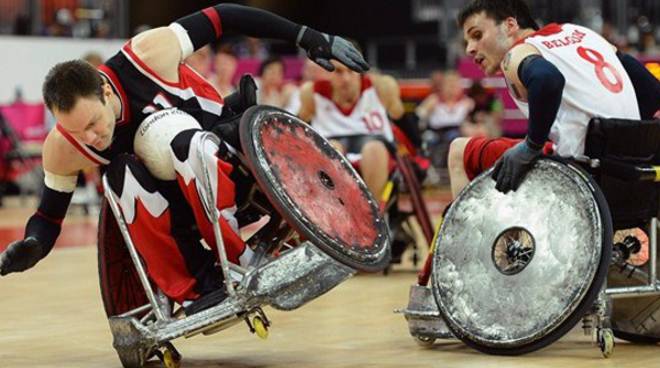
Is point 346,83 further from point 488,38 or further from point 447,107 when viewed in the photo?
point 447,107

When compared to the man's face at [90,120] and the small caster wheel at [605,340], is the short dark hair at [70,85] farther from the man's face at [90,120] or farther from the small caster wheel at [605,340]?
the small caster wheel at [605,340]

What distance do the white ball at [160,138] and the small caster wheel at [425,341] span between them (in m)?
1.12

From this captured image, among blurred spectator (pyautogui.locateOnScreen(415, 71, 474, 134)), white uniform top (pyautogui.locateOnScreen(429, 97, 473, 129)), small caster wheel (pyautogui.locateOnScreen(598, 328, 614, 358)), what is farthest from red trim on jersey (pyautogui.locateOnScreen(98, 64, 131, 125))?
white uniform top (pyautogui.locateOnScreen(429, 97, 473, 129))

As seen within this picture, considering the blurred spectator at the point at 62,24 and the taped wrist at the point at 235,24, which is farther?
the blurred spectator at the point at 62,24

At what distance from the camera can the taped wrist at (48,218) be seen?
16.3ft

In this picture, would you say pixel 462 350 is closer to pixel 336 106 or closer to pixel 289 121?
pixel 289 121

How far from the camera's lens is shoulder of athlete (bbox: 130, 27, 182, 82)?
484 centimetres

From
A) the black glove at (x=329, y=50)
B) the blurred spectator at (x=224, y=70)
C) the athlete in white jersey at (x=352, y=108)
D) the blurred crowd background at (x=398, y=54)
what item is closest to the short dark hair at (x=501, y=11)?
the black glove at (x=329, y=50)

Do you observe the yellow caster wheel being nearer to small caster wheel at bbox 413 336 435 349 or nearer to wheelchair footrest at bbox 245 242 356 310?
wheelchair footrest at bbox 245 242 356 310

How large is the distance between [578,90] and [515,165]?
15.7 inches

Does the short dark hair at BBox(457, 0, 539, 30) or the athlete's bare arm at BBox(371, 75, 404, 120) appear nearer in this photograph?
the short dark hair at BBox(457, 0, 539, 30)

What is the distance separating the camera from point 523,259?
16.0 ft

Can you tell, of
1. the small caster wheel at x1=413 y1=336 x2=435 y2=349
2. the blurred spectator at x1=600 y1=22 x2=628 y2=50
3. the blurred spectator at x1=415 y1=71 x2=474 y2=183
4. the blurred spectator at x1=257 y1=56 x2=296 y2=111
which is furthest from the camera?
the blurred spectator at x1=600 y1=22 x2=628 y2=50

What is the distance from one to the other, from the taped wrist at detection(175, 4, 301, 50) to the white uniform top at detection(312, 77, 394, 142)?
3.72 meters
